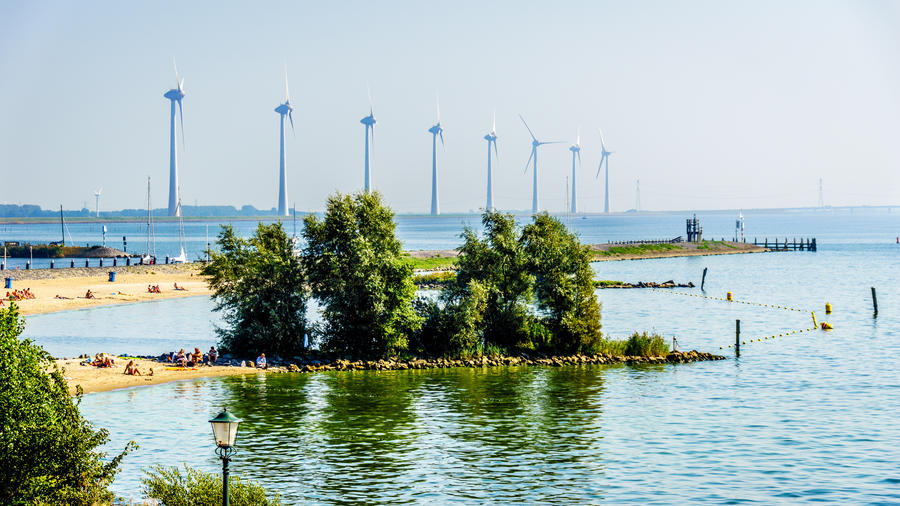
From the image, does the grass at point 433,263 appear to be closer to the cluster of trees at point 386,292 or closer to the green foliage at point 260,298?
the cluster of trees at point 386,292

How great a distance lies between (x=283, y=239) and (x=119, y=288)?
54.6 metres

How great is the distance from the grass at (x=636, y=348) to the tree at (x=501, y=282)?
243 inches

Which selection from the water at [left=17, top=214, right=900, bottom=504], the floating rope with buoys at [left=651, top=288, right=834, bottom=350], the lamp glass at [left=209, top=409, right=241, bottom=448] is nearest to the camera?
the lamp glass at [left=209, top=409, right=241, bottom=448]

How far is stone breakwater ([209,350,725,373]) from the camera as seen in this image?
2303 inches

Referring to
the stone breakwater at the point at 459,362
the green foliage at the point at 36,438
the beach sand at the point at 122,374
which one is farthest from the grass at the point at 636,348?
the green foliage at the point at 36,438

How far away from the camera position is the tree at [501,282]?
6259cm

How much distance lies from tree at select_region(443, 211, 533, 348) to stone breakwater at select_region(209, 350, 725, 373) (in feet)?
7.68

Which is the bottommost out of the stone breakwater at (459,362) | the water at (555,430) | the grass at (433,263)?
the water at (555,430)

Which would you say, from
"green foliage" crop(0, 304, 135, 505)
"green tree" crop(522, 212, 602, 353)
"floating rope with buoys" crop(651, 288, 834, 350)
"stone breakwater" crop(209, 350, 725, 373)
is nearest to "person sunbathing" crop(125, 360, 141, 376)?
"stone breakwater" crop(209, 350, 725, 373)

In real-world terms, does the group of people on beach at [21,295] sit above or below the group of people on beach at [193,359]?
above

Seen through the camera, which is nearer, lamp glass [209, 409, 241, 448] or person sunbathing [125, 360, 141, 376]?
lamp glass [209, 409, 241, 448]

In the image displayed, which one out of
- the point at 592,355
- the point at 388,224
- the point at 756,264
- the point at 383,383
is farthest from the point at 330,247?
the point at 756,264

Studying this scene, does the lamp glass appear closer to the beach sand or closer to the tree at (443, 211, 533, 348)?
the beach sand

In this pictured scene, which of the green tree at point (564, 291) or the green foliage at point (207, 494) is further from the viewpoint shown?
the green tree at point (564, 291)
